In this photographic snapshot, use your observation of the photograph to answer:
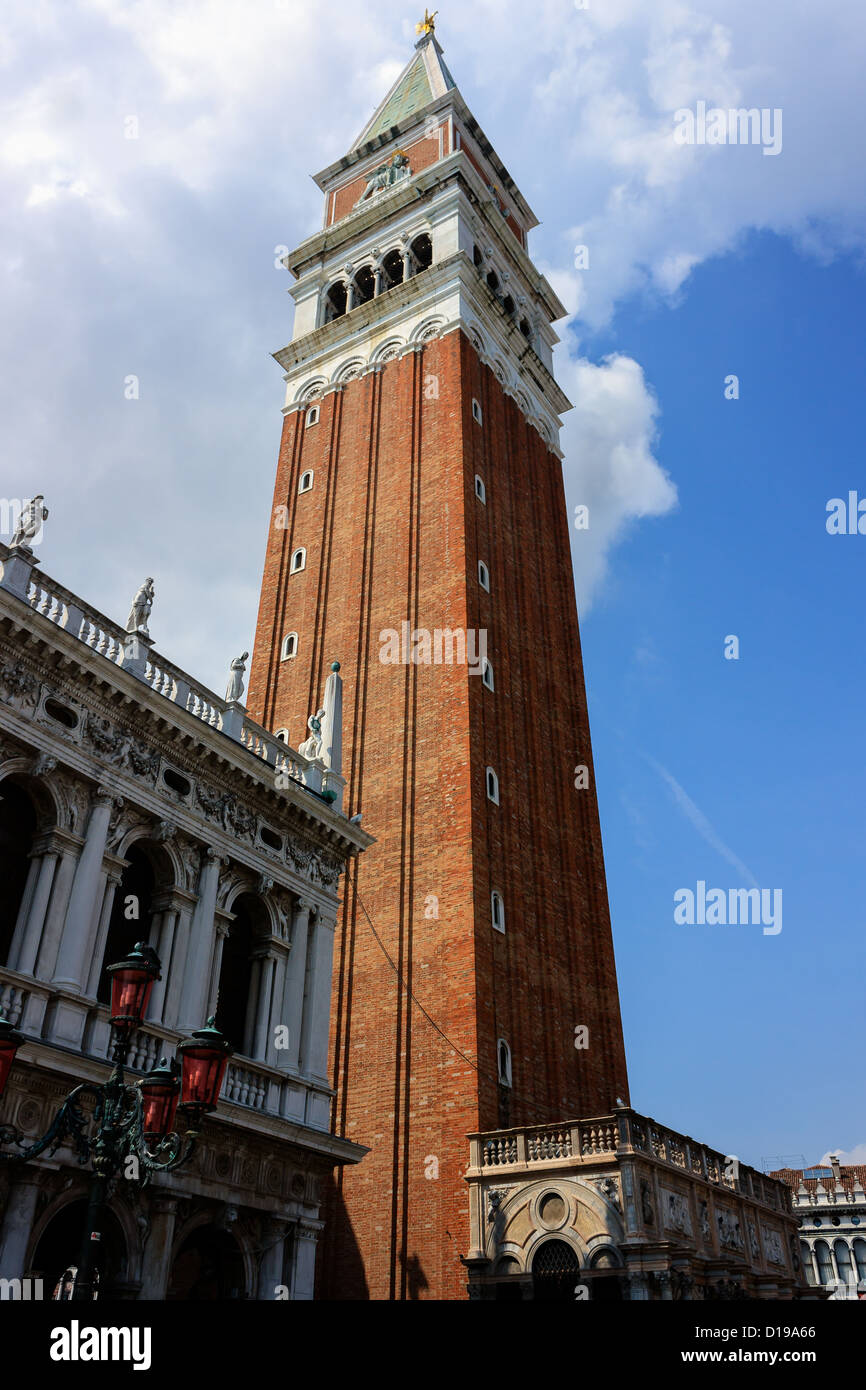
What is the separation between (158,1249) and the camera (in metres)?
15.5

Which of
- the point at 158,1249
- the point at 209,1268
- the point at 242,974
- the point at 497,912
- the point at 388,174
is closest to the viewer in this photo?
the point at 158,1249

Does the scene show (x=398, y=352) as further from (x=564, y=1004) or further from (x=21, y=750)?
(x=21, y=750)

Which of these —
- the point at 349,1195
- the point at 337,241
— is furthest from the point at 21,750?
the point at 337,241

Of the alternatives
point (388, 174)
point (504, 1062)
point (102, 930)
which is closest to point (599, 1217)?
point (504, 1062)

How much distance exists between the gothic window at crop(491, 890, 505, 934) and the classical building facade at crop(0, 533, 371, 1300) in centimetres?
730

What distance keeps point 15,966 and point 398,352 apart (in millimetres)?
30596

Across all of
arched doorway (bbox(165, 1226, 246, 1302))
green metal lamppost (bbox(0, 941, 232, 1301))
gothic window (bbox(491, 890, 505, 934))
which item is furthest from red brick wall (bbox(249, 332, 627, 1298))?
green metal lamppost (bbox(0, 941, 232, 1301))

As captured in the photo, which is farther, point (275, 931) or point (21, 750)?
point (275, 931)

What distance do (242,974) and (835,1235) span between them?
5933 cm

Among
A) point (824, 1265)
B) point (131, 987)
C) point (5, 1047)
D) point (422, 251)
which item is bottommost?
point (5, 1047)

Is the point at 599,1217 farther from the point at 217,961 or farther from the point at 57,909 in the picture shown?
the point at 57,909

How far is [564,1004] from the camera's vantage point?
30.1m

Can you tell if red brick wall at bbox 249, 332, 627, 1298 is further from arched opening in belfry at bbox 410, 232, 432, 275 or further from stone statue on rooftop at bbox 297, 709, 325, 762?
stone statue on rooftop at bbox 297, 709, 325, 762
